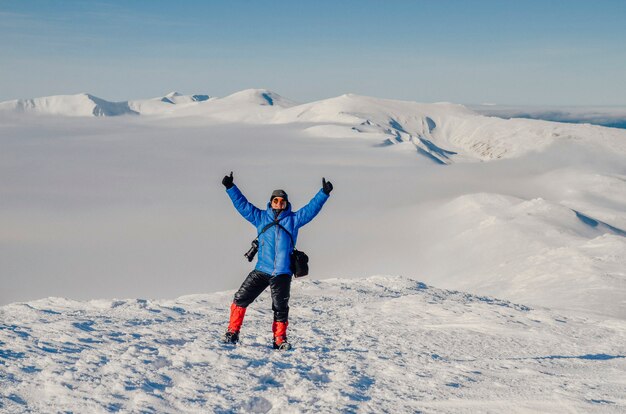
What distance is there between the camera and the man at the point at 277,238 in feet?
22.7

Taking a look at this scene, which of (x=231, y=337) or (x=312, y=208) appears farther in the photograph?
(x=231, y=337)

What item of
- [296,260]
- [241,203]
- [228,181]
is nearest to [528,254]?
[296,260]

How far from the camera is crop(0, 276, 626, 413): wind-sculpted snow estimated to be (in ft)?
16.9

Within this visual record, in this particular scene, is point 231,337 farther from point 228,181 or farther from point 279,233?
point 228,181

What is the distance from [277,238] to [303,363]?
1.46 meters

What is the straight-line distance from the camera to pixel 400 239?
235ft

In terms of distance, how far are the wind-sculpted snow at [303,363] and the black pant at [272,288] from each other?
50cm

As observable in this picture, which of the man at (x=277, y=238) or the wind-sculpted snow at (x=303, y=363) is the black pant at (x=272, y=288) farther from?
the wind-sculpted snow at (x=303, y=363)

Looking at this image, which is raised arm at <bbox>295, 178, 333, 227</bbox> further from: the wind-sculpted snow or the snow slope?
the snow slope

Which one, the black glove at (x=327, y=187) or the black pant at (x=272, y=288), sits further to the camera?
the black pant at (x=272, y=288)

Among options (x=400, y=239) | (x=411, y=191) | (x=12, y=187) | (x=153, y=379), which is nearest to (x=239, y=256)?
(x=400, y=239)

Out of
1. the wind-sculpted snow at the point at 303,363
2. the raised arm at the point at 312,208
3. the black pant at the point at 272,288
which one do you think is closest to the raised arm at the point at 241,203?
the raised arm at the point at 312,208

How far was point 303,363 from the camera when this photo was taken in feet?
21.0

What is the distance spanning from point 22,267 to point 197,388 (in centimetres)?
8104
